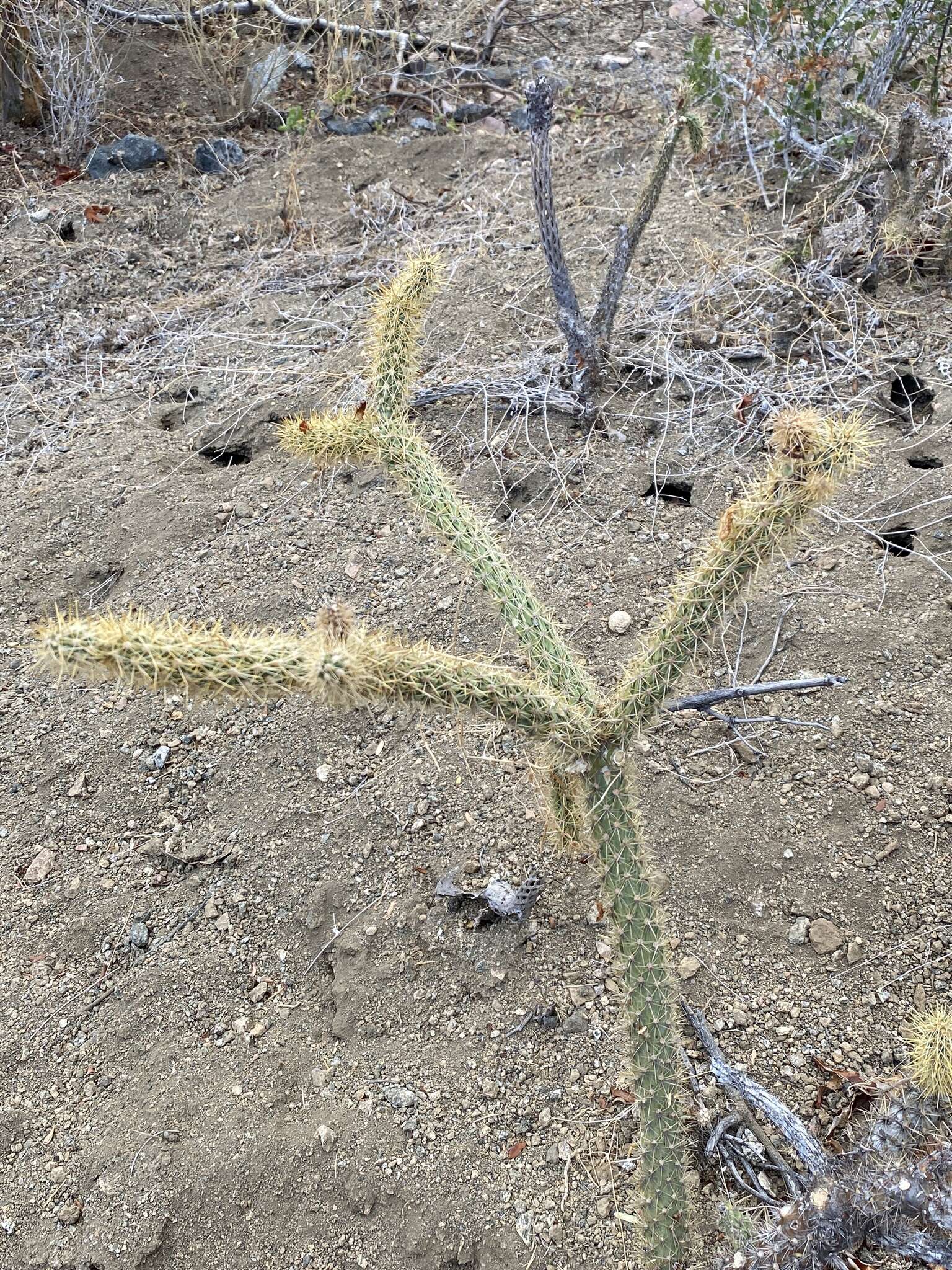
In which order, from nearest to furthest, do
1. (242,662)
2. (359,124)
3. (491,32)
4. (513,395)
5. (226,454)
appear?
(242,662) → (513,395) → (226,454) → (359,124) → (491,32)

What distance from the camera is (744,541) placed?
5.25 feet

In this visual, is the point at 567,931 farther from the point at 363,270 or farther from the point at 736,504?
the point at 363,270

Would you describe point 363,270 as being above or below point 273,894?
above

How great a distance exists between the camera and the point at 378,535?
313cm

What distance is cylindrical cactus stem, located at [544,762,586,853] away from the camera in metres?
1.84

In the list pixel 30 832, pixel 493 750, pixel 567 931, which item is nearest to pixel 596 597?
pixel 493 750

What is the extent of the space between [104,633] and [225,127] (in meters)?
5.04

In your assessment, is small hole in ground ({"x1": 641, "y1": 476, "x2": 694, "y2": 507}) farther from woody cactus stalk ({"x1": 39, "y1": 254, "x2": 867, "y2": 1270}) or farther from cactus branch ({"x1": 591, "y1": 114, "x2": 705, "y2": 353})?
woody cactus stalk ({"x1": 39, "y1": 254, "x2": 867, "y2": 1270})

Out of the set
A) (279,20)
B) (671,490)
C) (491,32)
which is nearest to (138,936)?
(671,490)

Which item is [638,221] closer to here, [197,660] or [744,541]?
[744,541]

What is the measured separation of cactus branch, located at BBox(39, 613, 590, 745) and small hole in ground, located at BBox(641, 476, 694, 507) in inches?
68.9

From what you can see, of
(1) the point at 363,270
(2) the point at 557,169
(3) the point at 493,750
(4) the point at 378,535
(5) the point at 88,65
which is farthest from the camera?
(5) the point at 88,65

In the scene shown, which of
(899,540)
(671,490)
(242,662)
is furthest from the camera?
(671,490)

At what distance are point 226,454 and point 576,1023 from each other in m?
2.38
